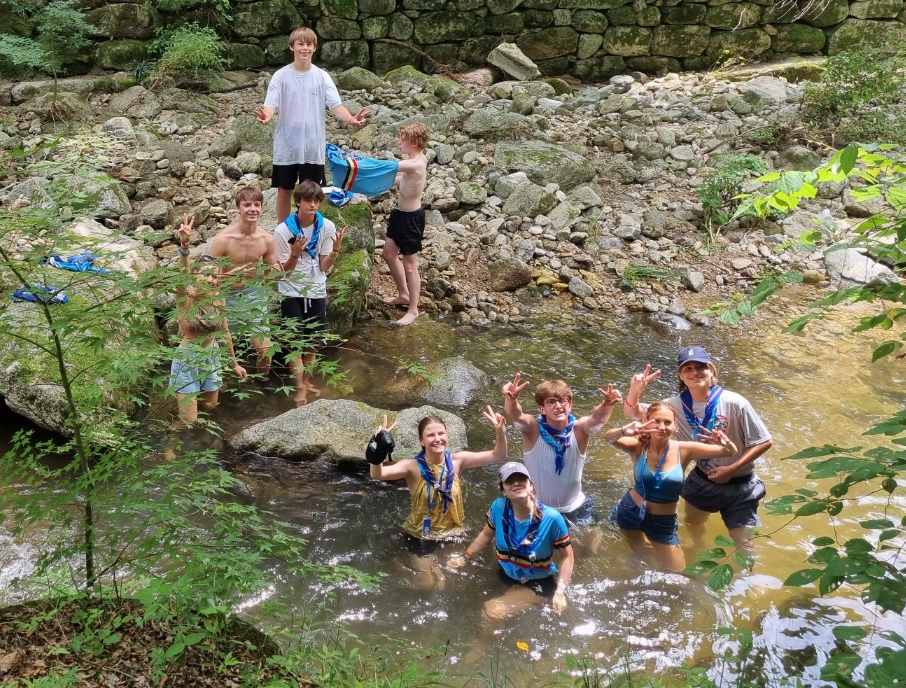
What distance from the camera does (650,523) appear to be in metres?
4.36

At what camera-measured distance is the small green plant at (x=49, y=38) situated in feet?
33.9

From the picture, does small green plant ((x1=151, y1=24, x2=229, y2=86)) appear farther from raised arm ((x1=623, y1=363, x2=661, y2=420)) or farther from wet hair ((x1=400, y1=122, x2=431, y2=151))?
raised arm ((x1=623, y1=363, x2=661, y2=420))

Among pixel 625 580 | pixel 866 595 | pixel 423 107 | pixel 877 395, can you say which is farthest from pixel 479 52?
pixel 866 595

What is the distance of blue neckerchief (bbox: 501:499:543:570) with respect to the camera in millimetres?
4000

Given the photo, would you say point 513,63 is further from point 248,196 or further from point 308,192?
point 248,196

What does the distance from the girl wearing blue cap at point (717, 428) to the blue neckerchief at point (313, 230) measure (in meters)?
2.86

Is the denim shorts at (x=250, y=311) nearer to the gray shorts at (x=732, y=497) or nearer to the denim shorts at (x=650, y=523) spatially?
the denim shorts at (x=650, y=523)

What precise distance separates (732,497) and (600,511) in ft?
3.07

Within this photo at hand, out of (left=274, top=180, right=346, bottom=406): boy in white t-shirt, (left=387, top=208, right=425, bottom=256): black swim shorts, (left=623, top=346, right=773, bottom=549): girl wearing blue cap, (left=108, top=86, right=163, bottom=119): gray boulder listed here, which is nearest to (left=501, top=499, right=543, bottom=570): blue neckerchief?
(left=623, top=346, right=773, bottom=549): girl wearing blue cap

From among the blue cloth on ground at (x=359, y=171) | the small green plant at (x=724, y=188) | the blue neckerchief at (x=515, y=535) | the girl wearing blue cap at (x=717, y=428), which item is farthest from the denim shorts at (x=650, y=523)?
the small green plant at (x=724, y=188)

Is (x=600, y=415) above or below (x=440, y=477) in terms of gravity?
above

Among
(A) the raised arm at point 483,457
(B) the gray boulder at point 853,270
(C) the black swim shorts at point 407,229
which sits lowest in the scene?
(A) the raised arm at point 483,457

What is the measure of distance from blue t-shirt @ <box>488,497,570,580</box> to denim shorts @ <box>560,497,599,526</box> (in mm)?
489

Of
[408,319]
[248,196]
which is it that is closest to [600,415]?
[248,196]
